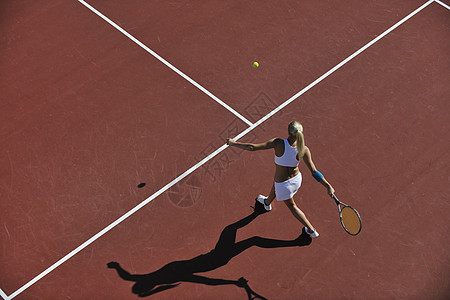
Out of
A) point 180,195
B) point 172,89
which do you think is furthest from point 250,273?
point 172,89

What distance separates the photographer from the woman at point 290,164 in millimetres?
7699

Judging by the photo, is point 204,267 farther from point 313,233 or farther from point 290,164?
point 290,164

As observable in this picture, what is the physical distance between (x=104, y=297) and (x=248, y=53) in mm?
6117

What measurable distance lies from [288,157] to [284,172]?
34 cm

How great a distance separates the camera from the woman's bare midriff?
8.10 m

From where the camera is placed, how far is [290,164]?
8.00 m

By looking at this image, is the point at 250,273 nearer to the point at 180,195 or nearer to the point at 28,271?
the point at 180,195

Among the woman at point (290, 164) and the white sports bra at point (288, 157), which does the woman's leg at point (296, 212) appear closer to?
the woman at point (290, 164)

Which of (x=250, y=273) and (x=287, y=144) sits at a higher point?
(x=287, y=144)

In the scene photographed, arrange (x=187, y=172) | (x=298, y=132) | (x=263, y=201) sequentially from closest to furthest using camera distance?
(x=298, y=132) < (x=263, y=201) < (x=187, y=172)

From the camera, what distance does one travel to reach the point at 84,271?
848 cm

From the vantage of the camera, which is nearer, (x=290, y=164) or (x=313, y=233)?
(x=290, y=164)

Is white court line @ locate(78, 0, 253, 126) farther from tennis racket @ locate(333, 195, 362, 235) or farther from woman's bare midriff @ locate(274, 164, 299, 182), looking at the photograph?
tennis racket @ locate(333, 195, 362, 235)

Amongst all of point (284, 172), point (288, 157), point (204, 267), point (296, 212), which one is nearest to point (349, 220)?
point (296, 212)
